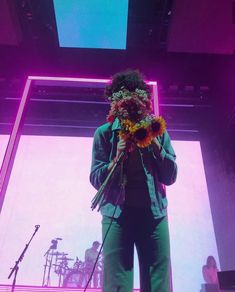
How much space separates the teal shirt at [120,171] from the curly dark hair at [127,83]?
0.25 metres

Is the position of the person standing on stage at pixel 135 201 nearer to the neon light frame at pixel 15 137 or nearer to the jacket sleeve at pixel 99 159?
the jacket sleeve at pixel 99 159

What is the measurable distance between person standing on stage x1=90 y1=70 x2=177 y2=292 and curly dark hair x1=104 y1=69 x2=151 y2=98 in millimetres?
207

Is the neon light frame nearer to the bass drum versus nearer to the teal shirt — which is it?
the teal shirt

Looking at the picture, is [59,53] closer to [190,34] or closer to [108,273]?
[190,34]

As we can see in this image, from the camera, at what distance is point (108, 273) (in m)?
1.05

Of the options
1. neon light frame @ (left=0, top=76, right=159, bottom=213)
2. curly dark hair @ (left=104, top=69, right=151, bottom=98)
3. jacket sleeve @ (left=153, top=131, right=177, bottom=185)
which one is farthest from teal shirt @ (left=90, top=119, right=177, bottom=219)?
neon light frame @ (left=0, top=76, right=159, bottom=213)

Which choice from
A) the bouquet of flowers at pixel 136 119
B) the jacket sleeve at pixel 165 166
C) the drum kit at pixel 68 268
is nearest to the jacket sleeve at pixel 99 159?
the bouquet of flowers at pixel 136 119

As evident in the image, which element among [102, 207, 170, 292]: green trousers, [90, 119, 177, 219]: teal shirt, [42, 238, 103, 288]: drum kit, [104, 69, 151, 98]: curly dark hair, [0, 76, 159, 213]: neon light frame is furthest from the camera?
[42, 238, 103, 288]: drum kit

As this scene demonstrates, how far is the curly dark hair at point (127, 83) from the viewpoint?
4.96 ft

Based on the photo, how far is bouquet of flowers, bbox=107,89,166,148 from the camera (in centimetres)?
108

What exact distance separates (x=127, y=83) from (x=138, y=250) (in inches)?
34.0

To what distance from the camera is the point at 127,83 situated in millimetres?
1523

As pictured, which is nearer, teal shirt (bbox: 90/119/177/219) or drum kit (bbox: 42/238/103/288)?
teal shirt (bbox: 90/119/177/219)

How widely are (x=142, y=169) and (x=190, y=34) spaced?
335 centimetres
